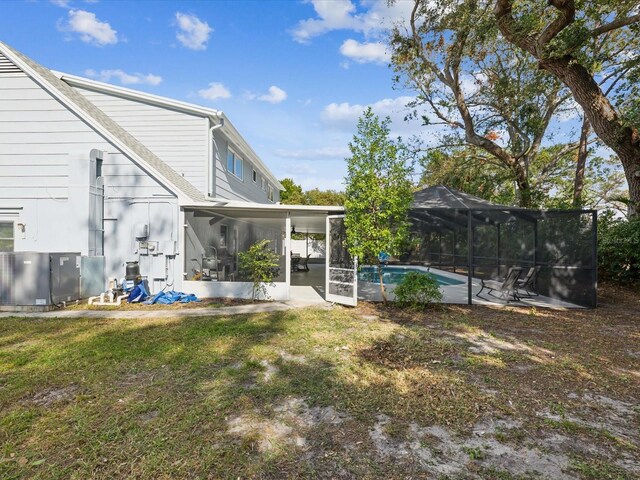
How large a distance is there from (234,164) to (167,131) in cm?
297

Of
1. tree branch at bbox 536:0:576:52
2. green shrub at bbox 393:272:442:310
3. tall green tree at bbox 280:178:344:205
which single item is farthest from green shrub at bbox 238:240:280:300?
tall green tree at bbox 280:178:344:205

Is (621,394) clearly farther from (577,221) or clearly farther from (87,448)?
(577,221)

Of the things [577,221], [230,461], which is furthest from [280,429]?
[577,221]

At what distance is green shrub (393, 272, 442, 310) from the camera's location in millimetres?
8461

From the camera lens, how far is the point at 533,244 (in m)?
Answer: 10.2

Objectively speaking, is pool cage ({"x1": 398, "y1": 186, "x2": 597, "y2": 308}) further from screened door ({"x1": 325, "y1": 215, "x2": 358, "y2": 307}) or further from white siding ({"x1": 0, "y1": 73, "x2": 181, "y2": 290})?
white siding ({"x1": 0, "y1": 73, "x2": 181, "y2": 290})

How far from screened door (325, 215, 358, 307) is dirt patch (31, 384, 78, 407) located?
6.04 metres

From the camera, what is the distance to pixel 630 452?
9.45 feet

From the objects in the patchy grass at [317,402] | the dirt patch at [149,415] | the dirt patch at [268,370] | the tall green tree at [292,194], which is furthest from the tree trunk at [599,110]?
the tall green tree at [292,194]

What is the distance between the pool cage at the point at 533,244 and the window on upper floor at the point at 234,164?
7.55 meters

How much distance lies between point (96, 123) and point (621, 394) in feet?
39.4

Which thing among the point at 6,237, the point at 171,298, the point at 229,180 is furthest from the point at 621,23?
the point at 6,237

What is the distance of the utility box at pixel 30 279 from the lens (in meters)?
7.84

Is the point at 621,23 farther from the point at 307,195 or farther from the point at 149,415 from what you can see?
the point at 307,195
